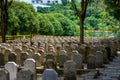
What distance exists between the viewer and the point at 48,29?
7612 centimetres

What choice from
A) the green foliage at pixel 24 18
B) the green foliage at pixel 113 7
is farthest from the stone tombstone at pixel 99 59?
the green foliage at pixel 24 18

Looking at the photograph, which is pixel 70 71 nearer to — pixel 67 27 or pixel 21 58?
pixel 21 58

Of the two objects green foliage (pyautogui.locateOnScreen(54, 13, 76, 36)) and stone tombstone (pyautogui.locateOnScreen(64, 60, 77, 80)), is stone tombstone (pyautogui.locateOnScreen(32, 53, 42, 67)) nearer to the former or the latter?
stone tombstone (pyautogui.locateOnScreen(64, 60, 77, 80))

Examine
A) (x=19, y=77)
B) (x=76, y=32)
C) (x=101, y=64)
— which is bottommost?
(x=76, y=32)

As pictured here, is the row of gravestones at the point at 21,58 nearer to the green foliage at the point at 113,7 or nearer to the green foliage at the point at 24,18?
the green foliage at the point at 113,7

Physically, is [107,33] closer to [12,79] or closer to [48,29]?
[48,29]

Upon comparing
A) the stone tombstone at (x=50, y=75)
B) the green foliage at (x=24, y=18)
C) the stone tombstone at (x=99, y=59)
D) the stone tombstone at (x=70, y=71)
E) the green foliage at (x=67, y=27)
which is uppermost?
the stone tombstone at (x=50, y=75)

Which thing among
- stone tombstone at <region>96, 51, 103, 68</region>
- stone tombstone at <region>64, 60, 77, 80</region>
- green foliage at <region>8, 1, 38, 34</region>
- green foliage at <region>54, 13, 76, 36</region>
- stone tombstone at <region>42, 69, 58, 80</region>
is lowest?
green foliage at <region>54, 13, 76, 36</region>

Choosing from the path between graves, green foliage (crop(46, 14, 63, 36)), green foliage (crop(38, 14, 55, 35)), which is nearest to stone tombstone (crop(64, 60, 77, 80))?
the path between graves

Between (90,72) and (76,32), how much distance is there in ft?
254

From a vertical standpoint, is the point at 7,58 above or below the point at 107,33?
above

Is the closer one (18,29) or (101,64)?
(101,64)

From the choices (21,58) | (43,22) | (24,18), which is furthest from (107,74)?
(43,22)

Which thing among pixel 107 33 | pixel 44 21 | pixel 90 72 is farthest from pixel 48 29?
pixel 90 72
